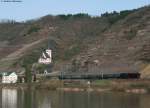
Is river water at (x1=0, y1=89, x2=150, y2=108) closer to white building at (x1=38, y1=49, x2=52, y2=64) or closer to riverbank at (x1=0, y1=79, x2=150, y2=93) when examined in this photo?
riverbank at (x1=0, y1=79, x2=150, y2=93)

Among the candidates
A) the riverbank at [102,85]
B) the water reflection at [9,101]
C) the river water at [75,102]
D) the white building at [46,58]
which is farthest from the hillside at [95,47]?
the water reflection at [9,101]

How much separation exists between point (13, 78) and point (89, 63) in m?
18.8

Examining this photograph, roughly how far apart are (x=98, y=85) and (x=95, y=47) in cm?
5251

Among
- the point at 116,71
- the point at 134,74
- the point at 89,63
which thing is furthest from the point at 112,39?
the point at 134,74

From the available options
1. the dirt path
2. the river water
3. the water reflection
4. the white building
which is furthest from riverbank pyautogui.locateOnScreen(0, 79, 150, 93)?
the dirt path

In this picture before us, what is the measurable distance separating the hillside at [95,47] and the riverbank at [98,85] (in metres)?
7.99

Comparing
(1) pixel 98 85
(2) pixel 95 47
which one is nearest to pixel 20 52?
(2) pixel 95 47

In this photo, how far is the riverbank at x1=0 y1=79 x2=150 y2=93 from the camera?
83875 mm

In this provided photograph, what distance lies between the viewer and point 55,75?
12581cm

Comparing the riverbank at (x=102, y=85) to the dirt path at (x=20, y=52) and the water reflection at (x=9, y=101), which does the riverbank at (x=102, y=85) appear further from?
the dirt path at (x=20, y=52)

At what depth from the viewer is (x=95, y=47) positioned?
147250 millimetres

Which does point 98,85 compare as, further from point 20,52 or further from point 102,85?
point 20,52

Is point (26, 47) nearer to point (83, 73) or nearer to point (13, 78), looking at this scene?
point (13, 78)

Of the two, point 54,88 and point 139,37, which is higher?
point 139,37
